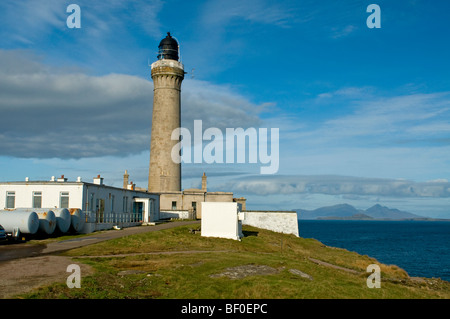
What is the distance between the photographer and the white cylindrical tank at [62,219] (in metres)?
33.2

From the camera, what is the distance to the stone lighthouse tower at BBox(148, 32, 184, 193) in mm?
60094

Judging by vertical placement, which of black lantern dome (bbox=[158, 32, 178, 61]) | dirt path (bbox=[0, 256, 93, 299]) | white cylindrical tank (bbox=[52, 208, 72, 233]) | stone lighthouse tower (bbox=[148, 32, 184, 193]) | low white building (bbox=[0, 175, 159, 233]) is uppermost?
black lantern dome (bbox=[158, 32, 178, 61])

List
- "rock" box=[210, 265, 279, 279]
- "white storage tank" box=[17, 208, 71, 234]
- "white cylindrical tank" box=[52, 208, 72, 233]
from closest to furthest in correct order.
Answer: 1. "rock" box=[210, 265, 279, 279]
2. "white storage tank" box=[17, 208, 71, 234]
3. "white cylindrical tank" box=[52, 208, 72, 233]

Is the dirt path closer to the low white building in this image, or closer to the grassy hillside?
the grassy hillside

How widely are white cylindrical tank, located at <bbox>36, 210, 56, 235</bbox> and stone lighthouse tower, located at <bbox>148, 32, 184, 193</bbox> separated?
2849 centimetres

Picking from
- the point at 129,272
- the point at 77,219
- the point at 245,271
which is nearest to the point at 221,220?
the point at 77,219

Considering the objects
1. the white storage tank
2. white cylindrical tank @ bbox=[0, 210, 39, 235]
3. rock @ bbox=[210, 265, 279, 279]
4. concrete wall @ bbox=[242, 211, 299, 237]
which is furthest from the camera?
concrete wall @ bbox=[242, 211, 299, 237]

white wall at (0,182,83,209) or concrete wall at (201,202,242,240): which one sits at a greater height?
white wall at (0,182,83,209)

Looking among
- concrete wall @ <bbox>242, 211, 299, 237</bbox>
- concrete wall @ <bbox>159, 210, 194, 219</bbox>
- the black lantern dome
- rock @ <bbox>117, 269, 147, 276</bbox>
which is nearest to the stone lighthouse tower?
the black lantern dome

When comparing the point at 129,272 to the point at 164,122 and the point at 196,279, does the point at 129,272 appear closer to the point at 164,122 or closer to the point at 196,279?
the point at 196,279

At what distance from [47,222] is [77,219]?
12.5 ft
